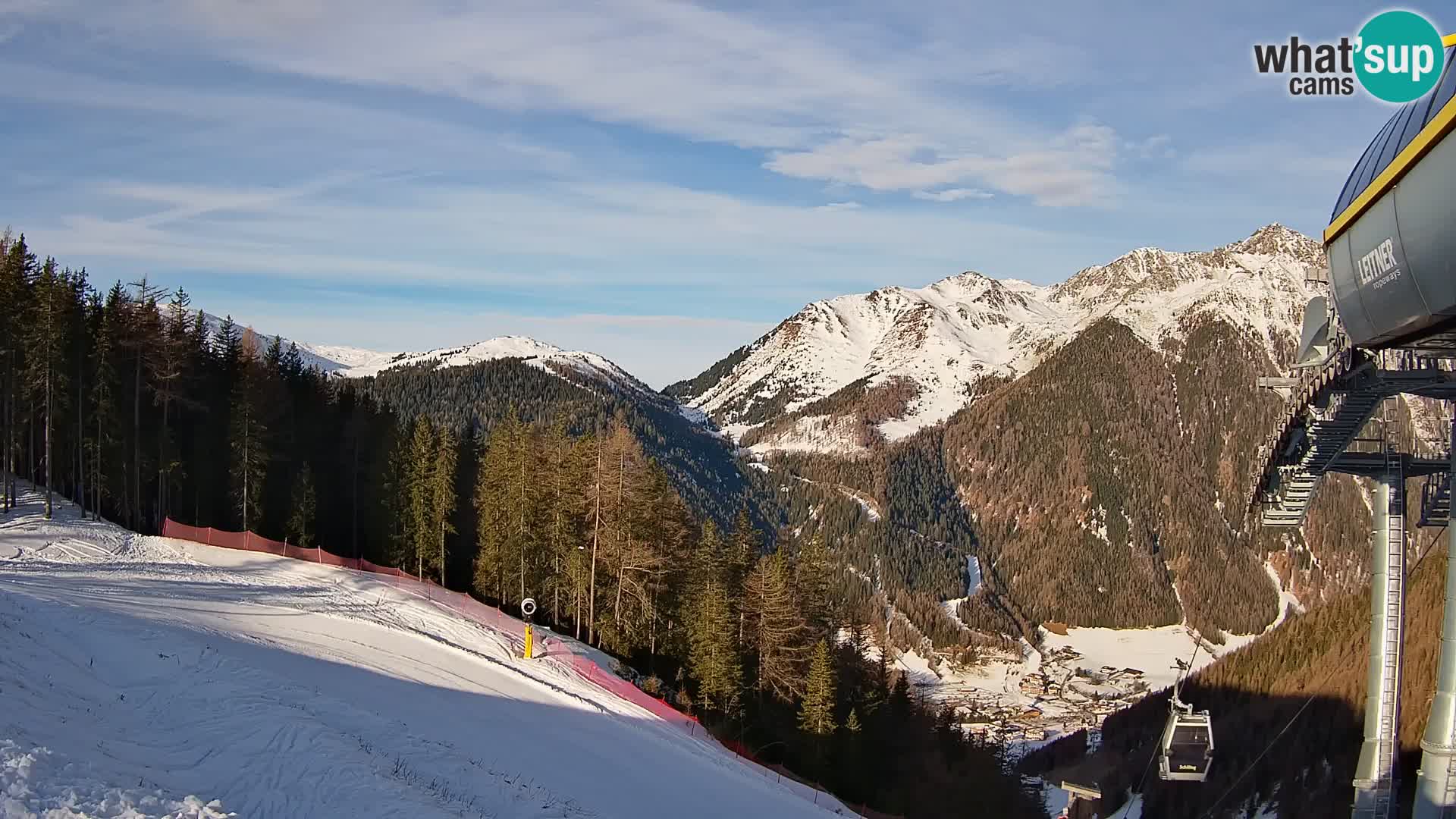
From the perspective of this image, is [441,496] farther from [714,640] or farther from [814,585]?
[814,585]

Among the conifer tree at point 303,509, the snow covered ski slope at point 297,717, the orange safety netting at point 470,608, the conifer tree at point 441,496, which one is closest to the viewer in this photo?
the snow covered ski slope at point 297,717

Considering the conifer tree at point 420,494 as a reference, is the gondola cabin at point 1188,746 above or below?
below

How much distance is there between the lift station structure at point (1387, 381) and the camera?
40.2 ft

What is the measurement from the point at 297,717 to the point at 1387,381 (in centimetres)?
2083

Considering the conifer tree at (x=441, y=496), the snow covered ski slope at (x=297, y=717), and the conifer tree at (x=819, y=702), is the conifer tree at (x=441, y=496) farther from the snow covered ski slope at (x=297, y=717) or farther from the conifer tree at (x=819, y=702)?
the conifer tree at (x=819, y=702)

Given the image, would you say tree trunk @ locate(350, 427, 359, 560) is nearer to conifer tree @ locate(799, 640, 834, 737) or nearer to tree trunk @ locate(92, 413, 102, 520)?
tree trunk @ locate(92, 413, 102, 520)

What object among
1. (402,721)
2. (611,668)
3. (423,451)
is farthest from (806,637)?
(402,721)

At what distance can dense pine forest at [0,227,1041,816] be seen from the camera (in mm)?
44938

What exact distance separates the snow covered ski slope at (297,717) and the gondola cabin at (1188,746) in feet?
31.4

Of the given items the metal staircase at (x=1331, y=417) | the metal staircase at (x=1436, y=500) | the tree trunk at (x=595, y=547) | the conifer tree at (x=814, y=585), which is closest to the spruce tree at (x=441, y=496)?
the tree trunk at (x=595, y=547)

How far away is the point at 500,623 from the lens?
4081 cm

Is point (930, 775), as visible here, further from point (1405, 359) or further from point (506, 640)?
point (1405, 359)

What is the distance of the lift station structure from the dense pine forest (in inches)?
923

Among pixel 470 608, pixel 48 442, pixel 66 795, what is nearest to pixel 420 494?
pixel 470 608
